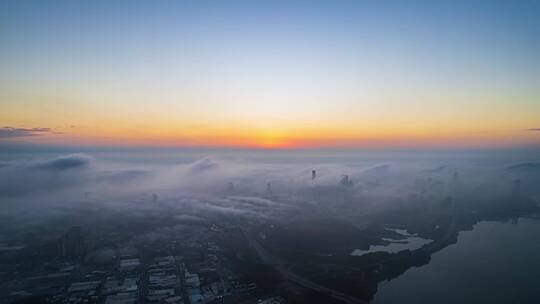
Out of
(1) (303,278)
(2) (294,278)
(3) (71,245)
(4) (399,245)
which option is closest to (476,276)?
(4) (399,245)

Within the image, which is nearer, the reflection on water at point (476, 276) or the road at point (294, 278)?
the road at point (294, 278)

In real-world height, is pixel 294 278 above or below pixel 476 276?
above

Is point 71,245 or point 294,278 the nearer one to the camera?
point 294,278

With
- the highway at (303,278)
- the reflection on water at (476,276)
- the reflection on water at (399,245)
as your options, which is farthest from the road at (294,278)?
the reflection on water at (399,245)

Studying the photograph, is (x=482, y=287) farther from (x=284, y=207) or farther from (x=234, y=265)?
(x=284, y=207)

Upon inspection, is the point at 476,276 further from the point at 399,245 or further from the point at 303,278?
the point at 303,278

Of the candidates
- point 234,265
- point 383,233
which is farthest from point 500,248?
point 234,265

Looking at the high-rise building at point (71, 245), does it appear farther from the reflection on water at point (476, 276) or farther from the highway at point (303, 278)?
the reflection on water at point (476, 276)

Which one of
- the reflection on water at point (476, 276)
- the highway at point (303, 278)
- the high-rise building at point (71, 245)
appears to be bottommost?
the reflection on water at point (476, 276)
